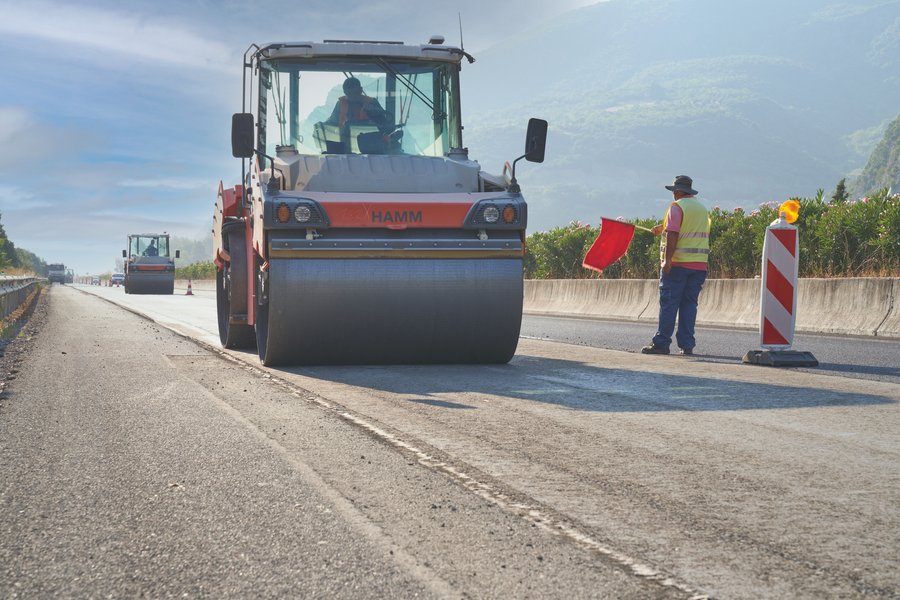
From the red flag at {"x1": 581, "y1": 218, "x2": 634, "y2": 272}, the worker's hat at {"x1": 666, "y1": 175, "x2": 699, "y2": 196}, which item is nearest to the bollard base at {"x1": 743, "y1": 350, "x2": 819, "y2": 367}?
the worker's hat at {"x1": 666, "y1": 175, "x2": 699, "y2": 196}

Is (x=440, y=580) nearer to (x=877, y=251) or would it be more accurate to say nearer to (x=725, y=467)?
(x=725, y=467)

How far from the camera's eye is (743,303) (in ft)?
54.7

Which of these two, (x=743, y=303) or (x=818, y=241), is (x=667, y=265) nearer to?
(x=743, y=303)

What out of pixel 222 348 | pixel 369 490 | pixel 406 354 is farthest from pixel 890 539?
pixel 222 348

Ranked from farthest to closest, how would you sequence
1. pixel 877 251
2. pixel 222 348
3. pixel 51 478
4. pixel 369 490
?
pixel 877 251, pixel 222 348, pixel 51 478, pixel 369 490

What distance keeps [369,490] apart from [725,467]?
1557mm

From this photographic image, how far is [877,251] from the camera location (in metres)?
15.7

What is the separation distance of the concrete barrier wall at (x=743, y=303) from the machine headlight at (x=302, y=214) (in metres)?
8.49

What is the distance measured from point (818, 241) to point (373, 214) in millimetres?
11051

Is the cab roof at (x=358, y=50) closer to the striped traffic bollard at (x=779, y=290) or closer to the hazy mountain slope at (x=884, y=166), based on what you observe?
the striped traffic bollard at (x=779, y=290)

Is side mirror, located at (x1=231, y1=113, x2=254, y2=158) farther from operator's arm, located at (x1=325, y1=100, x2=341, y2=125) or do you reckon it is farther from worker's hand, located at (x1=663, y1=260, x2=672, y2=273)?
worker's hand, located at (x1=663, y1=260, x2=672, y2=273)

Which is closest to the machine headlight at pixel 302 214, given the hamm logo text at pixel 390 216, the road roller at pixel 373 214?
the road roller at pixel 373 214

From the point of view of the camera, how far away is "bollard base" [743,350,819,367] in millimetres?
9117

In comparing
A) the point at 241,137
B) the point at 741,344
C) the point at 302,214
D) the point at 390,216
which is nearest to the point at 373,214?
the point at 390,216
